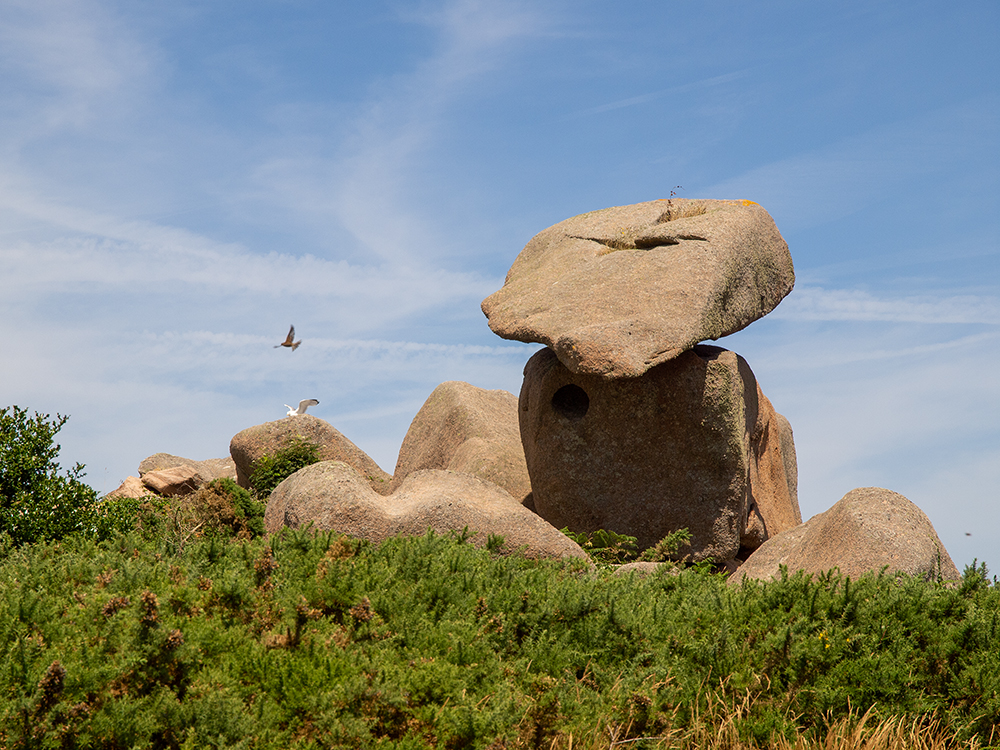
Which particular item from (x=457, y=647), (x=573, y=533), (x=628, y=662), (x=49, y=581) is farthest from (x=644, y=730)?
(x=573, y=533)

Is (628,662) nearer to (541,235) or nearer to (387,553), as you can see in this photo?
(387,553)

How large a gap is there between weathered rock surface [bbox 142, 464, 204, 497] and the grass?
834 centimetres

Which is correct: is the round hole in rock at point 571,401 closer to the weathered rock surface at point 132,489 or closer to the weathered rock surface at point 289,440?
the weathered rock surface at point 289,440

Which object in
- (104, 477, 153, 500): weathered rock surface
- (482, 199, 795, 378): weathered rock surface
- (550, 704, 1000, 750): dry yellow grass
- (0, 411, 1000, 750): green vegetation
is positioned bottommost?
(550, 704, 1000, 750): dry yellow grass

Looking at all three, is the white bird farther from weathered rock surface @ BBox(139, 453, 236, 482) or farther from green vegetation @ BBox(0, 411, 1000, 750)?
green vegetation @ BBox(0, 411, 1000, 750)

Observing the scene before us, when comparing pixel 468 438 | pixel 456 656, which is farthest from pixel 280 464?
pixel 456 656

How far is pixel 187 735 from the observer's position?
203 inches

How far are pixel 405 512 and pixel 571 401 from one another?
3875mm

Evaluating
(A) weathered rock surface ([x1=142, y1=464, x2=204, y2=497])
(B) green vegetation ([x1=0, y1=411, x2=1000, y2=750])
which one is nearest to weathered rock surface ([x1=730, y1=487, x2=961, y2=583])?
(B) green vegetation ([x1=0, y1=411, x2=1000, y2=750])

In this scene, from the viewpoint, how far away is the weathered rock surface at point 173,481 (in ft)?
50.5

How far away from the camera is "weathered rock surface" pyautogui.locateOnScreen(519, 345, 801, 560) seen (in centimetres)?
1195

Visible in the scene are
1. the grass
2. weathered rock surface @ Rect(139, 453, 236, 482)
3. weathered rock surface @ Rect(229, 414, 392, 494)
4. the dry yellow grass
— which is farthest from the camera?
weathered rock surface @ Rect(139, 453, 236, 482)

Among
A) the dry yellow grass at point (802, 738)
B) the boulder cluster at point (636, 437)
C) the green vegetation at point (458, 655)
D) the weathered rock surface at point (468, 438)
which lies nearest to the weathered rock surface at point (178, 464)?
the boulder cluster at point (636, 437)

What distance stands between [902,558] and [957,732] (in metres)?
3.12
